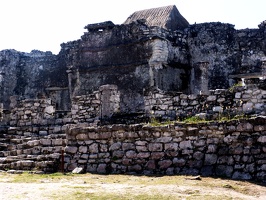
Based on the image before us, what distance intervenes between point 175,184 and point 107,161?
2.51m

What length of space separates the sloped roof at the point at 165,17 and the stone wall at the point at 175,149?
45.9ft

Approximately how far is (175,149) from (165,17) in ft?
51.8

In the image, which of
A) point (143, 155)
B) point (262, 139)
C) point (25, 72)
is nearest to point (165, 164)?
point (143, 155)

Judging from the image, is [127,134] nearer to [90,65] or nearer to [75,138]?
[75,138]

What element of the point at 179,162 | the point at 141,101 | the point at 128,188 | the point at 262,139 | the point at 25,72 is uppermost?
the point at 25,72

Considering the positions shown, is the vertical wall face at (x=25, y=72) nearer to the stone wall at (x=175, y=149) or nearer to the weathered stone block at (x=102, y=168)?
the stone wall at (x=175, y=149)

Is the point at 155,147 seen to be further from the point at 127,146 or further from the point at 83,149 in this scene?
the point at 83,149

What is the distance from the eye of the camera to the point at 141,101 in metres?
20.2

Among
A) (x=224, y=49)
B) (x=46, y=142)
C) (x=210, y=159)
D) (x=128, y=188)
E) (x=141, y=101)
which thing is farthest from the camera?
(x=224, y=49)

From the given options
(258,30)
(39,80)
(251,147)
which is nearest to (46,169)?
(251,147)

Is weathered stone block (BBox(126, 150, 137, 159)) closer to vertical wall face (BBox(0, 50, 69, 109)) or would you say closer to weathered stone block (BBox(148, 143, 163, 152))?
weathered stone block (BBox(148, 143, 163, 152))

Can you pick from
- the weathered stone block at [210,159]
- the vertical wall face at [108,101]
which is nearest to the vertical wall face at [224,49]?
the vertical wall face at [108,101]

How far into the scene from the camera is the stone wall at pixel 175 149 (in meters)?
8.55

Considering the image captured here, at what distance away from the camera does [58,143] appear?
35.3ft
